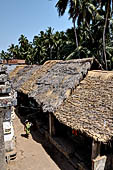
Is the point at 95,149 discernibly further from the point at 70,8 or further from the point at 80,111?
the point at 70,8

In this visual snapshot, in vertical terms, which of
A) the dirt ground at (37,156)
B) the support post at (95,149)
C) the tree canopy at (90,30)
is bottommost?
the dirt ground at (37,156)

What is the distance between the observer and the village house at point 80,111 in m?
6.39

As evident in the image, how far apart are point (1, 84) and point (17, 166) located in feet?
17.4

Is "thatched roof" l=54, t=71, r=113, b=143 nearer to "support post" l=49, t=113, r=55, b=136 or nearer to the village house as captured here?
the village house

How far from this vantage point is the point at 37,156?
839cm

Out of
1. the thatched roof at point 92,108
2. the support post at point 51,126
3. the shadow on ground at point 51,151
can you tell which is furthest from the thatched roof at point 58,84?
the shadow on ground at point 51,151

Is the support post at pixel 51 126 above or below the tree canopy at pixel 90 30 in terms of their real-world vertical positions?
below

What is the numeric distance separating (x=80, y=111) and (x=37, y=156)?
3.42 meters

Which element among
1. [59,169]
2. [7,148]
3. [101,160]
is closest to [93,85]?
[101,160]

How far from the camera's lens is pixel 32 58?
35.4 metres

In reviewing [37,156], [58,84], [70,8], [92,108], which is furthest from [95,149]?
[70,8]

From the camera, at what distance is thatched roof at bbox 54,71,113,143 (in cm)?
604

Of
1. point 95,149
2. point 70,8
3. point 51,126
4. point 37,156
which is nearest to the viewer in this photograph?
point 95,149

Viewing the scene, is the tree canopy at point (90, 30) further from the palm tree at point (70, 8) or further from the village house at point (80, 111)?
the village house at point (80, 111)
